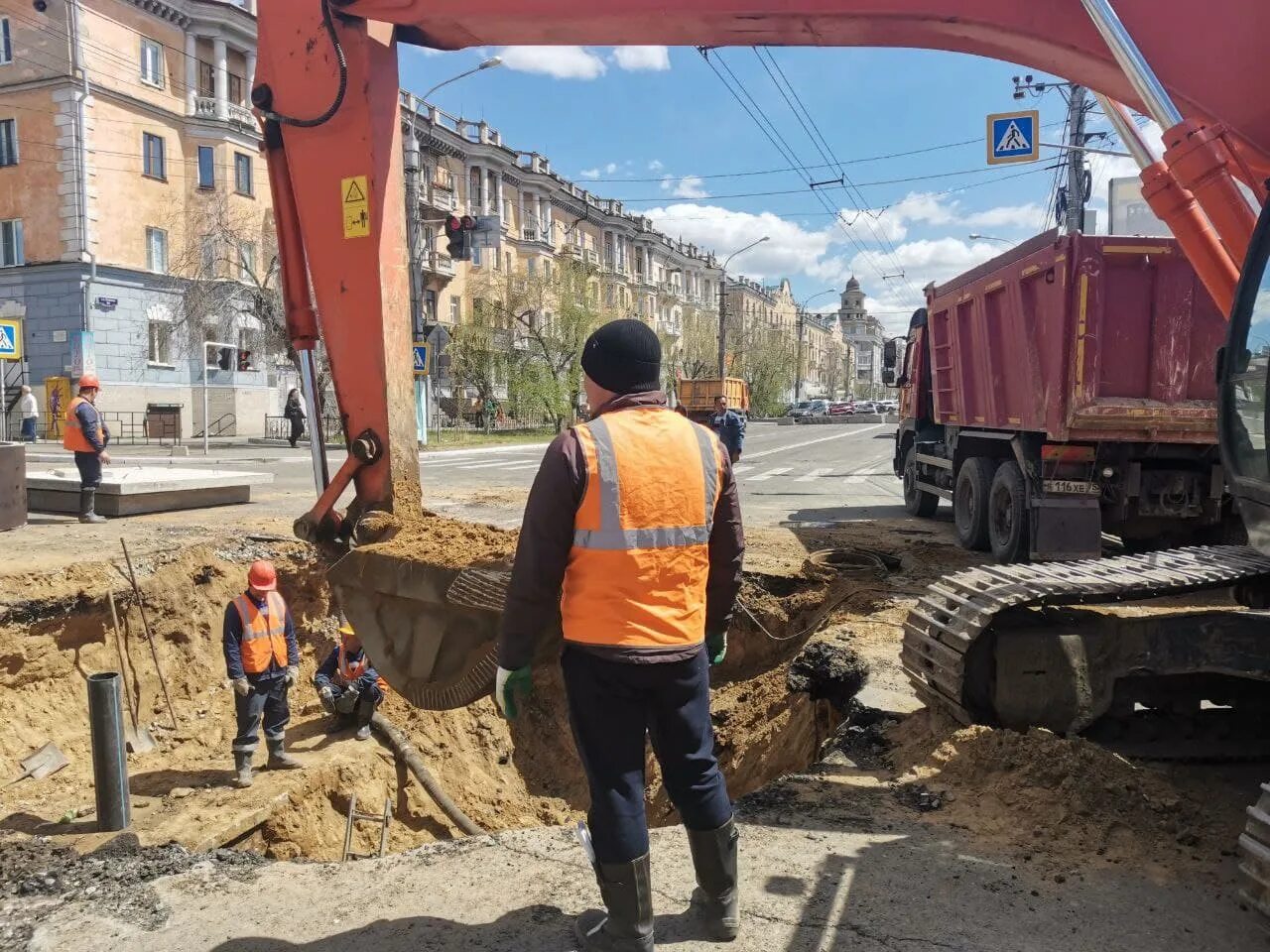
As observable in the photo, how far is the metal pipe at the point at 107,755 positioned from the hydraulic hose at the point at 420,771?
79.6 inches

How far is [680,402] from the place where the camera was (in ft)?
119

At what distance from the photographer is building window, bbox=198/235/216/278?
93.1 feet

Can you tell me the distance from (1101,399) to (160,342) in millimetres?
29794

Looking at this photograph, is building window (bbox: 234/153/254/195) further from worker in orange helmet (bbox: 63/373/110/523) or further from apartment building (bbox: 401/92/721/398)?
worker in orange helmet (bbox: 63/373/110/523)

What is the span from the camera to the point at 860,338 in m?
140

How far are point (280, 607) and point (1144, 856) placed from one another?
5.37 meters

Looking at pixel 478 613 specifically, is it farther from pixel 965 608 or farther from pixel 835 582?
pixel 835 582

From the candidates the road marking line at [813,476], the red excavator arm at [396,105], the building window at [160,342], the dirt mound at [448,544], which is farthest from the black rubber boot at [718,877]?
the building window at [160,342]

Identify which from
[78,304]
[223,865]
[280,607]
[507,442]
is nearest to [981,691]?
[223,865]

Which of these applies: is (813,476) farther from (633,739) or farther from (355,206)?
(633,739)

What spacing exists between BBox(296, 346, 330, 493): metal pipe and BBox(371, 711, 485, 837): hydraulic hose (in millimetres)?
2469

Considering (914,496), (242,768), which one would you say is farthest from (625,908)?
(914,496)

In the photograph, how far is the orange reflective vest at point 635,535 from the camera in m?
2.58

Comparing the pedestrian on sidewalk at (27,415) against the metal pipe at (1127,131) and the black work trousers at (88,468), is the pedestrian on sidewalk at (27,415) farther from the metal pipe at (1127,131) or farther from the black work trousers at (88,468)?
the metal pipe at (1127,131)
